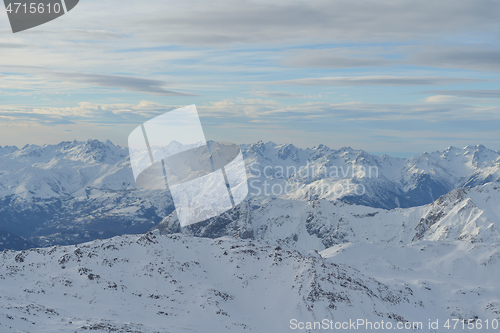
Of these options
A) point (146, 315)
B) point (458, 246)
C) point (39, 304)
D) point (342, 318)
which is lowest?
point (458, 246)

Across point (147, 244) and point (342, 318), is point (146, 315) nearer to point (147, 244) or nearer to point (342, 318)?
point (147, 244)

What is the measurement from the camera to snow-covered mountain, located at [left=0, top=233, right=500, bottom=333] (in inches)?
4099

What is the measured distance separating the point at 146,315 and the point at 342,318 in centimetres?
5046

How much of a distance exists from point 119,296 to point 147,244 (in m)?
26.4

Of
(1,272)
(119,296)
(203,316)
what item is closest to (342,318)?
(203,316)

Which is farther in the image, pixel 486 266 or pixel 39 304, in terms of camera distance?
pixel 486 266

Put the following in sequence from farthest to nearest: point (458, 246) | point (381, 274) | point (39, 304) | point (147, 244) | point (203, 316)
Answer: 1. point (458, 246)
2. point (381, 274)
3. point (147, 244)
4. point (203, 316)
5. point (39, 304)

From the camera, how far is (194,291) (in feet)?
398

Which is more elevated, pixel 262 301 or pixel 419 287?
pixel 262 301

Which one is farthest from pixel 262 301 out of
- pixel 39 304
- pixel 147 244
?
pixel 39 304

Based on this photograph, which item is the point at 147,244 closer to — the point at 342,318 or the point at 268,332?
the point at 268,332

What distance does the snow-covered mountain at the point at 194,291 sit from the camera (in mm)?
104125

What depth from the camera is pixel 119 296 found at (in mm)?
113625

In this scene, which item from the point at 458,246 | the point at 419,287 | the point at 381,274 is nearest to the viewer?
the point at 419,287
